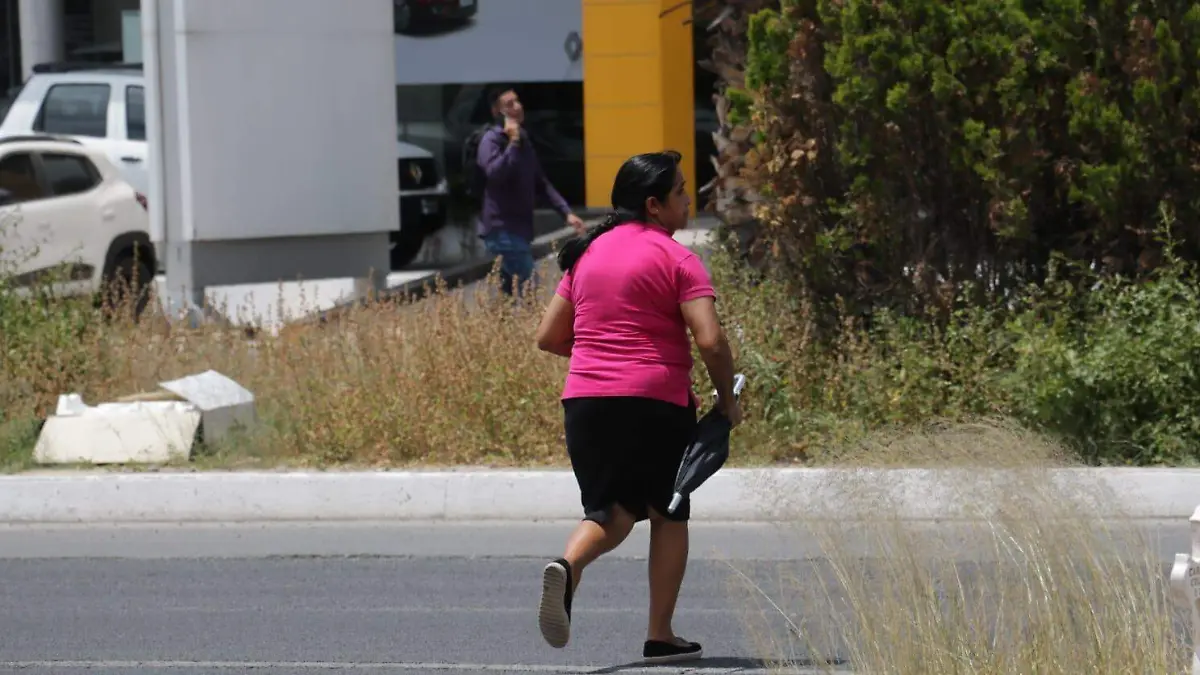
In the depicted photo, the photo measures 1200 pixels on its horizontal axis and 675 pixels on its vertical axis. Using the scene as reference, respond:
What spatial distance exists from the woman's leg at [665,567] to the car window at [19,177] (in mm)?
11027

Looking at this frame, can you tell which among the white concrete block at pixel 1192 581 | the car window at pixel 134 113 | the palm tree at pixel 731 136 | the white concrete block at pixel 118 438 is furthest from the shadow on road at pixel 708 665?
the car window at pixel 134 113

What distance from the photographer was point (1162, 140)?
9.34 metres

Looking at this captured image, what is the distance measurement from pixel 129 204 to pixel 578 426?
11.6m

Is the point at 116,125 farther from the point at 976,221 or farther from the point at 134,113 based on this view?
the point at 976,221

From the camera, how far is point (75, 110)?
62.0 ft

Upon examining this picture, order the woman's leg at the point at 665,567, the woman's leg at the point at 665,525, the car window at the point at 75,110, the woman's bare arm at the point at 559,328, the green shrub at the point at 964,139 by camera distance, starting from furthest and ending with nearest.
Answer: the car window at the point at 75,110
the green shrub at the point at 964,139
the woman's bare arm at the point at 559,328
the woman's leg at the point at 665,567
the woman's leg at the point at 665,525

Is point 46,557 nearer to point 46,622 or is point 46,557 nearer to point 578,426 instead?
point 46,622

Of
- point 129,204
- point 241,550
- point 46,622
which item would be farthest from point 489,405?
point 129,204

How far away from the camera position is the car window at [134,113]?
61.3 ft

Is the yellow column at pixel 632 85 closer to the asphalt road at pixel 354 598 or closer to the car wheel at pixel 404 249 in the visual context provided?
the car wheel at pixel 404 249

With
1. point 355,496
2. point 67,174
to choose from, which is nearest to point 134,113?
point 67,174

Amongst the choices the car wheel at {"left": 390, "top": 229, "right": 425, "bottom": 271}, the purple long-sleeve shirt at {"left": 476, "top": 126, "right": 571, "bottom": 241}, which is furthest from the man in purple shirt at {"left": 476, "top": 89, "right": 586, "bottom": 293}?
the car wheel at {"left": 390, "top": 229, "right": 425, "bottom": 271}

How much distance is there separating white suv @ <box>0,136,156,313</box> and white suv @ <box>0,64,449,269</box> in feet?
6.80

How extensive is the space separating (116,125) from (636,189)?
14.0m
